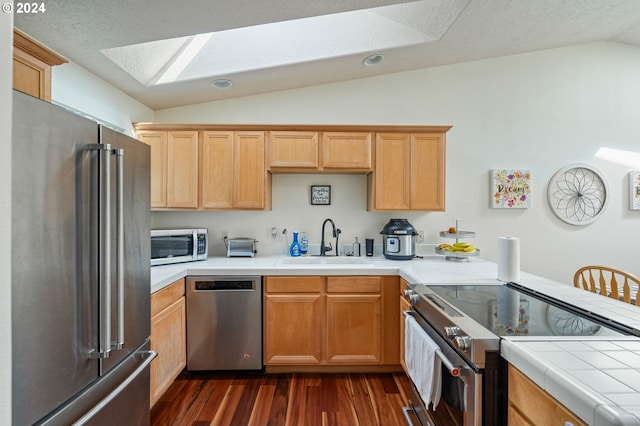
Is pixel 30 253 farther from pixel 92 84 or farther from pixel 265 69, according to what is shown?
pixel 265 69

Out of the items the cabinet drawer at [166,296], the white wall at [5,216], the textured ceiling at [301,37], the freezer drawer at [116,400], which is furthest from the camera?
the cabinet drawer at [166,296]

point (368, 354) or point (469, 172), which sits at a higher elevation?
point (469, 172)

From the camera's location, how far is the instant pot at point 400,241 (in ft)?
8.75

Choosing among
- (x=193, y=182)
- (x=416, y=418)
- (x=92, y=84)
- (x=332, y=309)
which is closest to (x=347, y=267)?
(x=332, y=309)

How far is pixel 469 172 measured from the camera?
3.05 metres

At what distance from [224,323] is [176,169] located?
1475 millimetres

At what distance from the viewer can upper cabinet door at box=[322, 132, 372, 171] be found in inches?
106

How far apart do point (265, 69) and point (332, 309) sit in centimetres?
215

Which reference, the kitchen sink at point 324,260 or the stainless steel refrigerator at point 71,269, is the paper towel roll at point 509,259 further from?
the stainless steel refrigerator at point 71,269

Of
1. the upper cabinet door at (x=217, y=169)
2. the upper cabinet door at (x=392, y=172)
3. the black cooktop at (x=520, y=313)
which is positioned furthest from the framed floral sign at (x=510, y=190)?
the upper cabinet door at (x=217, y=169)

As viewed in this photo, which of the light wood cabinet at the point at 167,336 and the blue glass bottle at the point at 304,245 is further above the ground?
the blue glass bottle at the point at 304,245

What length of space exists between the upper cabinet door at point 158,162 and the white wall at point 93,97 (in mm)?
178

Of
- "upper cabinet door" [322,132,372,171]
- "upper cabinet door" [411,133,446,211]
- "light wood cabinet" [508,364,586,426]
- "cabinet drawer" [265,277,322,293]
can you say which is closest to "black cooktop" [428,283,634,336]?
"light wood cabinet" [508,364,586,426]

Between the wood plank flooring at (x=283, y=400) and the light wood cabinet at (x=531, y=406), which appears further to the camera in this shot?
the wood plank flooring at (x=283, y=400)
